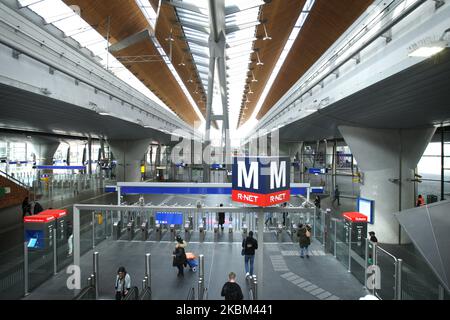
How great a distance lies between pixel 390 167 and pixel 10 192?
77.9ft

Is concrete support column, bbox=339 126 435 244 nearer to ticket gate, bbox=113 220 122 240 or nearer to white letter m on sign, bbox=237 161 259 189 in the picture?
white letter m on sign, bbox=237 161 259 189

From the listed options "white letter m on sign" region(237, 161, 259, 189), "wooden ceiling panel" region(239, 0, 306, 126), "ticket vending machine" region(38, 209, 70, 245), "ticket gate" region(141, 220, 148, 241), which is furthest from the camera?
"ticket gate" region(141, 220, 148, 241)

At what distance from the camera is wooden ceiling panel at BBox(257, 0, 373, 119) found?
12586mm

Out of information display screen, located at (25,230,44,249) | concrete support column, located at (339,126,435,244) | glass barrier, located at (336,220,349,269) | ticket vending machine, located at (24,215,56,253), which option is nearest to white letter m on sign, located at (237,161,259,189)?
glass barrier, located at (336,220,349,269)

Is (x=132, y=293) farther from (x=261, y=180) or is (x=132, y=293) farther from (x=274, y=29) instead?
(x=274, y=29)

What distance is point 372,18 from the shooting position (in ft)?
20.9

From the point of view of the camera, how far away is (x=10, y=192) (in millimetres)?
19688

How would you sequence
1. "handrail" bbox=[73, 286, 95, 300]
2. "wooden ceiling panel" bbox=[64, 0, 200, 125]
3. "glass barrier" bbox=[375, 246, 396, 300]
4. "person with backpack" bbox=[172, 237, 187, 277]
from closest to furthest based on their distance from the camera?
"handrail" bbox=[73, 286, 95, 300], "glass barrier" bbox=[375, 246, 396, 300], "person with backpack" bbox=[172, 237, 187, 277], "wooden ceiling panel" bbox=[64, 0, 200, 125]

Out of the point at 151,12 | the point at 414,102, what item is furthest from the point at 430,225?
the point at 151,12

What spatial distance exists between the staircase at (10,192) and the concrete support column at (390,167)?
2210 centimetres

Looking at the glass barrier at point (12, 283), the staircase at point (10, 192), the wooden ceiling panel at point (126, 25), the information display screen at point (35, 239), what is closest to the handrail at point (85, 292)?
the glass barrier at point (12, 283)

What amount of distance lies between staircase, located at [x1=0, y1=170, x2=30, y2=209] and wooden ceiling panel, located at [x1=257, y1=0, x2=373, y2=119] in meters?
21.5

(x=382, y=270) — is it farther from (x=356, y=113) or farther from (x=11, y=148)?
(x=11, y=148)

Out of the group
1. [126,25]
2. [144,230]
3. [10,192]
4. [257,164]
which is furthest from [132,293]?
[10,192]
